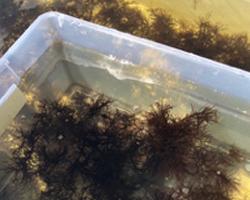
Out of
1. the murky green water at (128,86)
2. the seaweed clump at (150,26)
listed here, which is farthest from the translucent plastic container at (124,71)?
the seaweed clump at (150,26)

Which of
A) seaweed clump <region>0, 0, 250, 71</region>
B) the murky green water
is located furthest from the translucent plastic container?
seaweed clump <region>0, 0, 250, 71</region>

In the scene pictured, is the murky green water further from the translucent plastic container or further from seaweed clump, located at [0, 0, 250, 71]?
seaweed clump, located at [0, 0, 250, 71]

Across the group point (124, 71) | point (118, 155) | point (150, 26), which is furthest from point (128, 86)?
point (150, 26)

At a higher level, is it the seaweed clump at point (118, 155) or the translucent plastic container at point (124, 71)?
the translucent plastic container at point (124, 71)

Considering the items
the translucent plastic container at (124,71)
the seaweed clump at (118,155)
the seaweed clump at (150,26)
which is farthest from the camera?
the seaweed clump at (150,26)

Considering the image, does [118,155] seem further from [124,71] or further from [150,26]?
[150,26]

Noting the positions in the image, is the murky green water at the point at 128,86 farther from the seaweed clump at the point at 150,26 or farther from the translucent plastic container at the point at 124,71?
the seaweed clump at the point at 150,26
